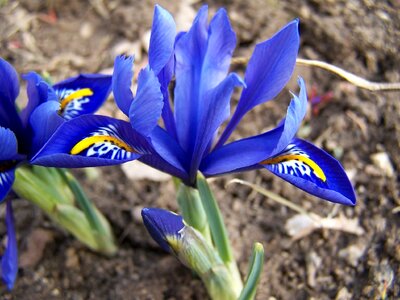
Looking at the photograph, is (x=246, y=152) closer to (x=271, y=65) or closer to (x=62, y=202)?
(x=271, y=65)

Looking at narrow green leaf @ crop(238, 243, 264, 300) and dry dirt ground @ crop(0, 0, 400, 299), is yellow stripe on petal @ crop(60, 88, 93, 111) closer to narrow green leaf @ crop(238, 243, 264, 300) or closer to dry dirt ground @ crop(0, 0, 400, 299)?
dry dirt ground @ crop(0, 0, 400, 299)

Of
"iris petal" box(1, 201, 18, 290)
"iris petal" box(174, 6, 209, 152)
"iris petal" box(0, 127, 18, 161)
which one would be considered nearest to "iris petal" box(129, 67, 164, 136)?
"iris petal" box(174, 6, 209, 152)

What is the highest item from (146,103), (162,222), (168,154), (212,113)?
(146,103)

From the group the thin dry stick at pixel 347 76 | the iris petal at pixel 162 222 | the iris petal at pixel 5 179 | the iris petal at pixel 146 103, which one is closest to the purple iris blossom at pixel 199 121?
the iris petal at pixel 146 103

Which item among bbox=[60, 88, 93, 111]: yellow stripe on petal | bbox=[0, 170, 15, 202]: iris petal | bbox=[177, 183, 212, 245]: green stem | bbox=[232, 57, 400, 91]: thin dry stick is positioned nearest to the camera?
bbox=[0, 170, 15, 202]: iris petal

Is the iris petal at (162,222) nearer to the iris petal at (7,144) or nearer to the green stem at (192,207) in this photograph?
the green stem at (192,207)

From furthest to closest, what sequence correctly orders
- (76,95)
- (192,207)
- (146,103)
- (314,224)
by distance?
(314,224), (76,95), (192,207), (146,103)

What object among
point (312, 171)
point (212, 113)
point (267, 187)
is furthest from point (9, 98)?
point (267, 187)

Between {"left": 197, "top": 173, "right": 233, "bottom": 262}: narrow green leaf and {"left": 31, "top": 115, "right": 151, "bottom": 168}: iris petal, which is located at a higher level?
{"left": 31, "top": 115, "right": 151, "bottom": 168}: iris petal
